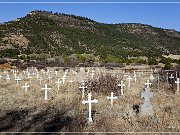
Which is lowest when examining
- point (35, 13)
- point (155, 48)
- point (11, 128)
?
point (11, 128)

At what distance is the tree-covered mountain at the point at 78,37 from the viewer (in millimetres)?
103050

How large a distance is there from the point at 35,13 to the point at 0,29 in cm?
2270

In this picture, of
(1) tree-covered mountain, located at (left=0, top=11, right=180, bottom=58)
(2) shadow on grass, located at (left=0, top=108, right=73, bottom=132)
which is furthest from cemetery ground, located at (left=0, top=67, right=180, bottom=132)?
(1) tree-covered mountain, located at (left=0, top=11, right=180, bottom=58)

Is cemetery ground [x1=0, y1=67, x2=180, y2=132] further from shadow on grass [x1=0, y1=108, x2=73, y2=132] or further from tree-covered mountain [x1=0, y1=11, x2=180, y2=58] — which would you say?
tree-covered mountain [x1=0, y1=11, x2=180, y2=58]

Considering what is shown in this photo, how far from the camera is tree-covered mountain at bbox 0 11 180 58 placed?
103 meters

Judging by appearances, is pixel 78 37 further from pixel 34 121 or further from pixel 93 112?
pixel 34 121

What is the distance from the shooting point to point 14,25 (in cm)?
11862

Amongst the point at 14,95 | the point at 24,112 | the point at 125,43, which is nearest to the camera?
the point at 24,112

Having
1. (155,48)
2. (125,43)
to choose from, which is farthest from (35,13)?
(155,48)

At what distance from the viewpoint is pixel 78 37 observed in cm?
11644

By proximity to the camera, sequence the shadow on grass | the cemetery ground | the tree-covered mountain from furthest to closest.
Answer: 1. the tree-covered mountain
2. the shadow on grass
3. the cemetery ground

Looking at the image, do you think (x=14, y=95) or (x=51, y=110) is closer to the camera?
(x=51, y=110)

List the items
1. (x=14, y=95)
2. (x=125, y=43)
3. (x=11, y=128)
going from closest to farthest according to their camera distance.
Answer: (x=11, y=128)
(x=14, y=95)
(x=125, y=43)

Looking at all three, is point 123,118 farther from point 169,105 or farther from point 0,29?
point 0,29
